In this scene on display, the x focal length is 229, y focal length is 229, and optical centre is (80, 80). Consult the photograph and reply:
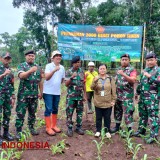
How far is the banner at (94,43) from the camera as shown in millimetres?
9305

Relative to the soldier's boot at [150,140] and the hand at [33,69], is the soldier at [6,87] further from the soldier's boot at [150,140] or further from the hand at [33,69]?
the soldier's boot at [150,140]

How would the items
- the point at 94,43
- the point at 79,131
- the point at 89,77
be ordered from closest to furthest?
the point at 79,131, the point at 89,77, the point at 94,43

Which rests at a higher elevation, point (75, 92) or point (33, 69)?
point (33, 69)

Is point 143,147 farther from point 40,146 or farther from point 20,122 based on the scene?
point 20,122

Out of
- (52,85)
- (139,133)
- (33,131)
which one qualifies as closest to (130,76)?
(139,133)

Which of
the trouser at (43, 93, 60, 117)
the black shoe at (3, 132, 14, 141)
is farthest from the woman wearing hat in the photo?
the black shoe at (3, 132, 14, 141)

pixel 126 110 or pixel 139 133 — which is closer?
pixel 126 110

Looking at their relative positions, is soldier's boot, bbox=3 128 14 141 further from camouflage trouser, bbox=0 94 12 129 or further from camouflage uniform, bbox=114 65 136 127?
camouflage uniform, bbox=114 65 136 127

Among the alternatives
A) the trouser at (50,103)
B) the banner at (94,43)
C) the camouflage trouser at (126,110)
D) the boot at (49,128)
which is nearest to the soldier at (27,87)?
the trouser at (50,103)

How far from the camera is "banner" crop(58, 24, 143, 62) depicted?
9305 mm

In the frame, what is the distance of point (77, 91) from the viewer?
462 centimetres

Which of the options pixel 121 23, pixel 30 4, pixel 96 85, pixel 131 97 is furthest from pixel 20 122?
pixel 30 4

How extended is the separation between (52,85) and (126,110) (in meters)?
1.56

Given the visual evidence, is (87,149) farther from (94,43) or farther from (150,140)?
(94,43)
